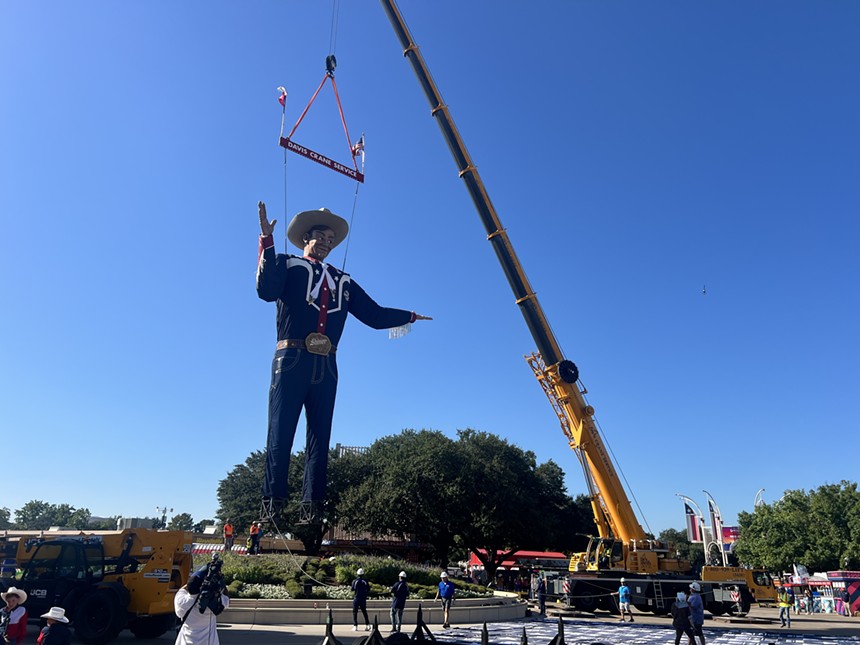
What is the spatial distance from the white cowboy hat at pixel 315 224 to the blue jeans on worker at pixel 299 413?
3.68 meters

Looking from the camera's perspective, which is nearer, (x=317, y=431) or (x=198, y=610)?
(x=198, y=610)

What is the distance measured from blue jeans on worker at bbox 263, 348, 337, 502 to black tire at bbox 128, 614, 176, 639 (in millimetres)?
3310

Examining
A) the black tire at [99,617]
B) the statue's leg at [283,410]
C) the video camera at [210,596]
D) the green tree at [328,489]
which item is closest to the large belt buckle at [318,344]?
the statue's leg at [283,410]

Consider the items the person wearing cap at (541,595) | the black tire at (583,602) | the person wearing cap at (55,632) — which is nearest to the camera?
the person wearing cap at (55,632)

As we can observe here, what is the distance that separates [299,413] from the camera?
51.9 ft

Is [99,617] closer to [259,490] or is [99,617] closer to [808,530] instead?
[259,490]

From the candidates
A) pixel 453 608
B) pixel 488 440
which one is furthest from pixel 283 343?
pixel 488 440

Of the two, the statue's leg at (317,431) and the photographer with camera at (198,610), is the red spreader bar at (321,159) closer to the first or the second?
the statue's leg at (317,431)

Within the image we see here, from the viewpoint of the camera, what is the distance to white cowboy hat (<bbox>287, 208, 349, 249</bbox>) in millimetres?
17859

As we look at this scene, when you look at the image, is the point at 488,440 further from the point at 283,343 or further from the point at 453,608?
the point at 283,343

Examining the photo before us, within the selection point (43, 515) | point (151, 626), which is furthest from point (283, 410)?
point (43, 515)

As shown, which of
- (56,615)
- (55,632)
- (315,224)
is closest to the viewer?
(55,632)

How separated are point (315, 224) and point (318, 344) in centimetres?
377

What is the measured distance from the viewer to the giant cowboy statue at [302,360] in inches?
606
